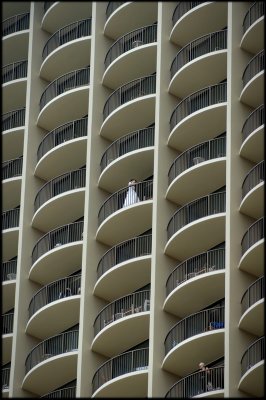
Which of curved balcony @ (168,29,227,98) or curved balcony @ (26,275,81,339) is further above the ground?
curved balcony @ (168,29,227,98)

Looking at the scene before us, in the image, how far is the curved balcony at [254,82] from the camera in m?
69.8

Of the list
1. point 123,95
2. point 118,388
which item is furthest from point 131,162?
point 118,388

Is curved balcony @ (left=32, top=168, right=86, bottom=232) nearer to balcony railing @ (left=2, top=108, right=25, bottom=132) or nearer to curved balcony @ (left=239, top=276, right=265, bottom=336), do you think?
balcony railing @ (left=2, top=108, right=25, bottom=132)

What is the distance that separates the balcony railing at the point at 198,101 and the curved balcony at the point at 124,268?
5.24 metres

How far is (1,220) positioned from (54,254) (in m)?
5.40

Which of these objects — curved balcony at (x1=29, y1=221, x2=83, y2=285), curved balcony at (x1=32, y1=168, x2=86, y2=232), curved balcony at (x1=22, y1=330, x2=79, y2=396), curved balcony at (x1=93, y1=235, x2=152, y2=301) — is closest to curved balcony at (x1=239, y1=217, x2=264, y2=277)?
curved balcony at (x1=93, y1=235, x2=152, y2=301)

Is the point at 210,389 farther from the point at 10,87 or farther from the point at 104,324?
the point at 10,87

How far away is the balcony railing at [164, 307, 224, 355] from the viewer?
69000mm

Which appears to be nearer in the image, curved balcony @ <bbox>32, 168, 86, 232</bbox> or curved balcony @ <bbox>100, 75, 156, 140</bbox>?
curved balcony @ <bbox>100, 75, 156, 140</bbox>

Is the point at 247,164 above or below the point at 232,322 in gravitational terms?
above

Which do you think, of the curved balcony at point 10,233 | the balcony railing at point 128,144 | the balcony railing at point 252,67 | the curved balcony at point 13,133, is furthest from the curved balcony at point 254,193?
the curved balcony at point 13,133

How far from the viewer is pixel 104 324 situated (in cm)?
7244

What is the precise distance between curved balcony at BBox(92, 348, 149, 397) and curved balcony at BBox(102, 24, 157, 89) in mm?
13570

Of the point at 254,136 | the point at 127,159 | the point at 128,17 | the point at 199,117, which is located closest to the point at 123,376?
the point at 127,159
